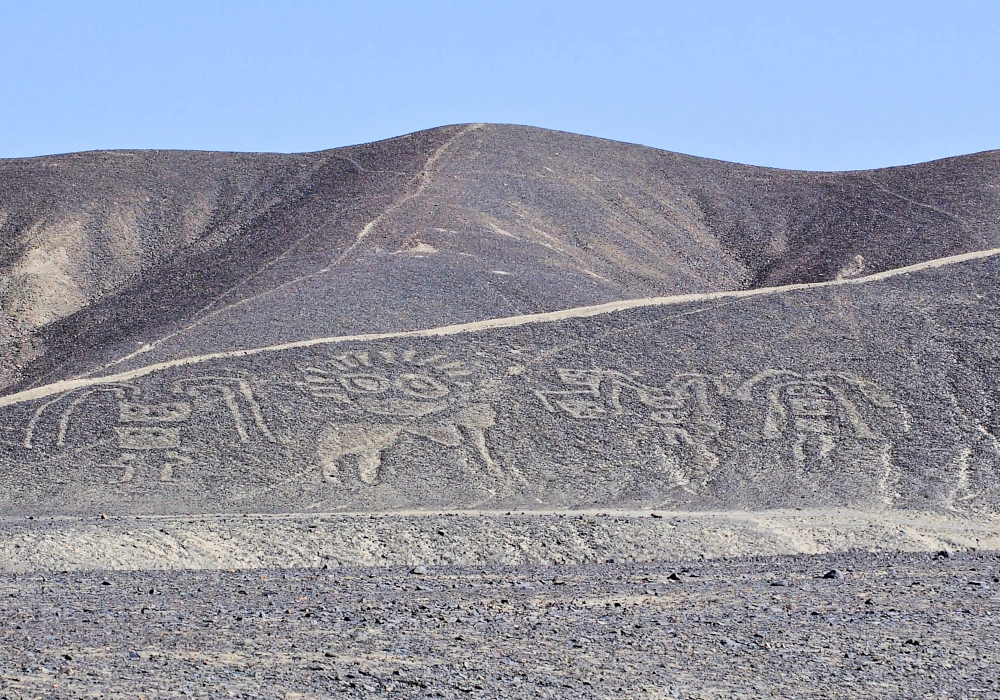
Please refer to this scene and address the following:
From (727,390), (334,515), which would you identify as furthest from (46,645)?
(727,390)

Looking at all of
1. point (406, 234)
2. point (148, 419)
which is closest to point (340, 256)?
point (406, 234)

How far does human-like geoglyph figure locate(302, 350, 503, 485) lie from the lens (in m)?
18.8

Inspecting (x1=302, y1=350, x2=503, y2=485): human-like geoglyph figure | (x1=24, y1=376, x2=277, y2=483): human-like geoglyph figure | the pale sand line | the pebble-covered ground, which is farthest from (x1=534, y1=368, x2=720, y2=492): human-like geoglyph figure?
the pebble-covered ground

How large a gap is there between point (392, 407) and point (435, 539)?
6608mm

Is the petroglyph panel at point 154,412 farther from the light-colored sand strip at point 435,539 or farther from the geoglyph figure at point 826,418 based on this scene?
the geoglyph figure at point 826,418

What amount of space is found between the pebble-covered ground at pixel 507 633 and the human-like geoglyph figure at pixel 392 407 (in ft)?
20.8

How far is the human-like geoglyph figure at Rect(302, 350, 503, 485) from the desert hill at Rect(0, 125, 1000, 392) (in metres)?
4.34

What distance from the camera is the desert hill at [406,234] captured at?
96.8 ft

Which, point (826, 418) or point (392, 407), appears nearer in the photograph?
point (826, 418)

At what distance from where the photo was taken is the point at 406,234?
34531 millimetres

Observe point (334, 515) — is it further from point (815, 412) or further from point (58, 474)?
point (815, 412)

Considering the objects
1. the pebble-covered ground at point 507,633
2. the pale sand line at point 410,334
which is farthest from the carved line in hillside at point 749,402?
the pebble-covered ground at point 507,633

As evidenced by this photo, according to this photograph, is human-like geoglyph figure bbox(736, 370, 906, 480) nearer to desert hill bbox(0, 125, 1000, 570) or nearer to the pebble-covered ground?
desert hill bbox(0, 125, 1000, 570)

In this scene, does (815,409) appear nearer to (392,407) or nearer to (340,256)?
(392,407)
